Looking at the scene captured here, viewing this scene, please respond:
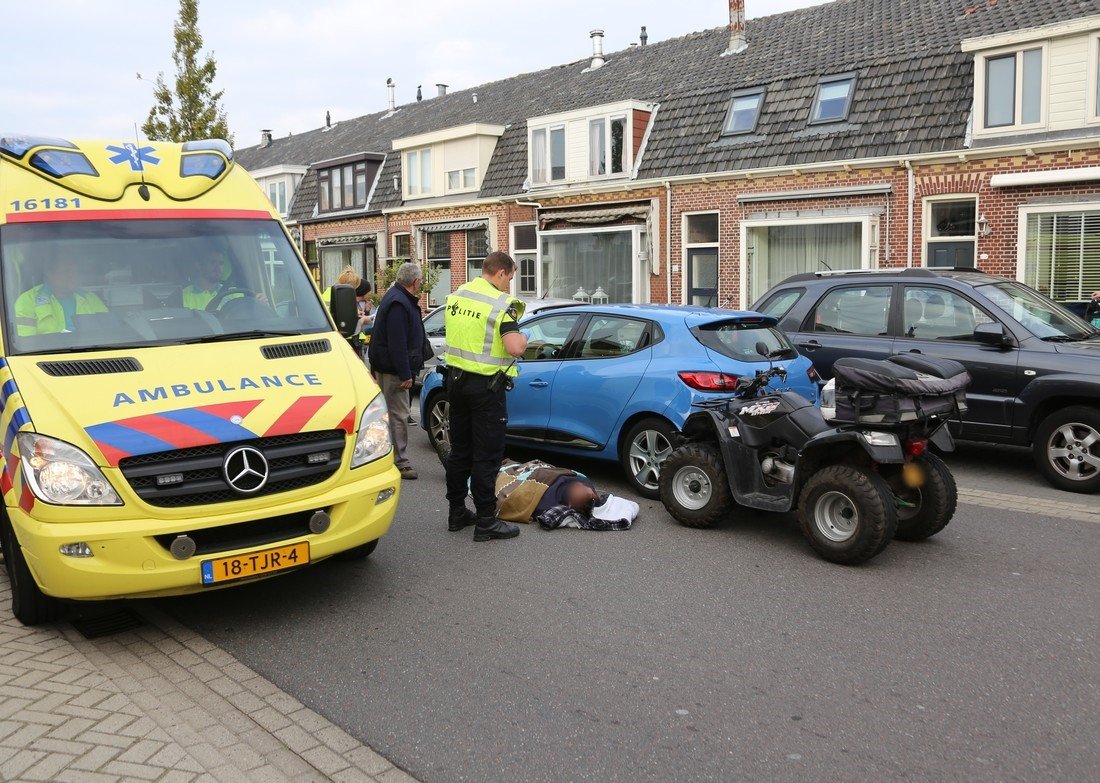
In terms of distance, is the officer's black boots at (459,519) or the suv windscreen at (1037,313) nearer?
the officer's black boots at (459,519)

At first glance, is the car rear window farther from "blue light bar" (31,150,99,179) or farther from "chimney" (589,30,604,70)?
"chimney" (589,30,604,70)

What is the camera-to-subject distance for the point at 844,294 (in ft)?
31.1

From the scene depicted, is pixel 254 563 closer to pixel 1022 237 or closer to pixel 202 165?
pixel 202 165

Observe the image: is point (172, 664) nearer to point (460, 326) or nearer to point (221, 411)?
point (221, 411)

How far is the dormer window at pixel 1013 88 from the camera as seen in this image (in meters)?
16.6

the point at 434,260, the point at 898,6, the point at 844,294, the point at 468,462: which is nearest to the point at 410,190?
the point at 434,260

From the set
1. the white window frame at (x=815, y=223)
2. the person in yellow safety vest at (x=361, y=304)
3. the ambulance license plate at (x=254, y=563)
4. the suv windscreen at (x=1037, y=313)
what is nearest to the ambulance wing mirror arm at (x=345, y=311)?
the ambulance license plate at (x=254, y=563)

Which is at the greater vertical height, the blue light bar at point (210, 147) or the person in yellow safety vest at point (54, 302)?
the blue light bar at point (210, 147)

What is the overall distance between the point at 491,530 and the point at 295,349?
1.94 m

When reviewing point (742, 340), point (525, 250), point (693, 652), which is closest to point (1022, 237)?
point (742, 340)

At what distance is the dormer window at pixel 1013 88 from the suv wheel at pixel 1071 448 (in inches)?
422

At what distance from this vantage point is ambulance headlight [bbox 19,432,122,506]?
4.26 m

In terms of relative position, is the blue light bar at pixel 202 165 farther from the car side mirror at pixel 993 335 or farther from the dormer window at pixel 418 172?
the dormer window at pixel 418 172

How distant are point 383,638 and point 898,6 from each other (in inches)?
842
